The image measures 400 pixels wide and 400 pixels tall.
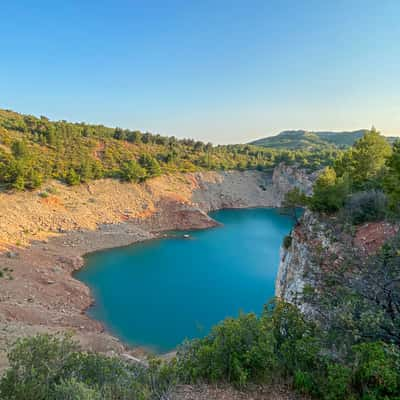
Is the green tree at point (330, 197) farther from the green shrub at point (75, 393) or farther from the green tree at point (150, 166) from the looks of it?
the green tree at point (150, 166)

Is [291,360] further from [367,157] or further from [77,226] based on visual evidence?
[77,226]

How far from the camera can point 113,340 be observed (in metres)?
11.1

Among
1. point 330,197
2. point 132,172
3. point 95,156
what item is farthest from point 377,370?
point 95,156

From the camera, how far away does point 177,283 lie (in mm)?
17672

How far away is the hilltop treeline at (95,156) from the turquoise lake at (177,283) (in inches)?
399

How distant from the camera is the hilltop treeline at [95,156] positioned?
1006 inches

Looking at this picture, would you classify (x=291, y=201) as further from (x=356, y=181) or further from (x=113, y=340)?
(x=113, y=340)

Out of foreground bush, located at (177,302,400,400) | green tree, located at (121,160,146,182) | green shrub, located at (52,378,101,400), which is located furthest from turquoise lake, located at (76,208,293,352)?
green tree, located at (121,160,146,182)

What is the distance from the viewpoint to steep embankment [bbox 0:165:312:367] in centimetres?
1209

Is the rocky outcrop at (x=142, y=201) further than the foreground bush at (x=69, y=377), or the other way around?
the rocky outcrop at (x=142, y=201)

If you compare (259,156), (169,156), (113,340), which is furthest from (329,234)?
(259,156)

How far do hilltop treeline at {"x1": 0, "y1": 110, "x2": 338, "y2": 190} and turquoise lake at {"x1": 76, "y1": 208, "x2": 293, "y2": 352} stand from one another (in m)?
10.1

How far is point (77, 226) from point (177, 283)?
38.8 ft


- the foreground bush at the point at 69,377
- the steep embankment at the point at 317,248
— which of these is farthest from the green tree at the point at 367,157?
the foreground bush at the point at 69,377
